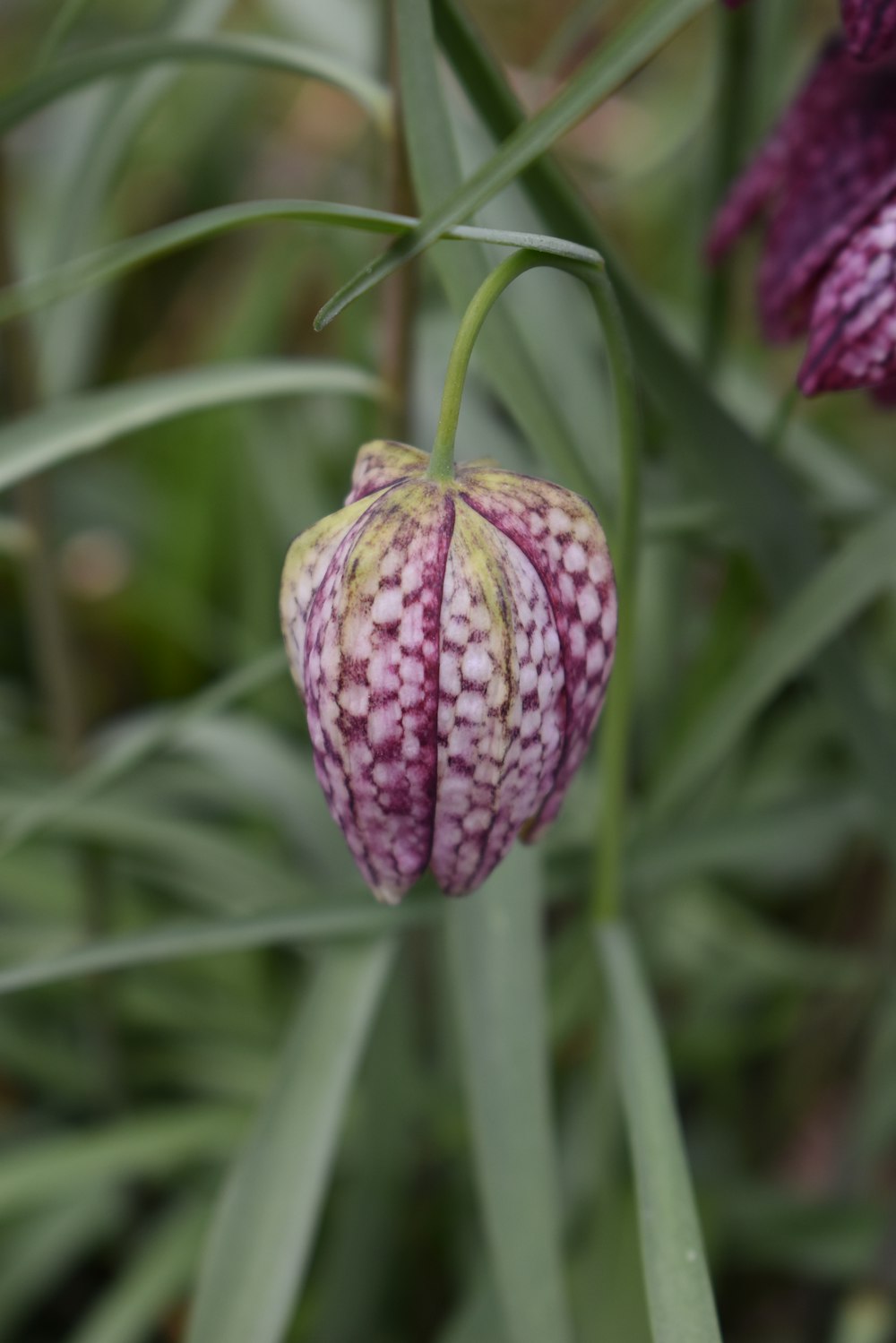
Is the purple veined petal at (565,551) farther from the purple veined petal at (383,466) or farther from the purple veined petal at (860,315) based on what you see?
A: the purple veined petal at (860,315)

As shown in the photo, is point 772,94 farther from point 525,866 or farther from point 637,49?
point 525,866

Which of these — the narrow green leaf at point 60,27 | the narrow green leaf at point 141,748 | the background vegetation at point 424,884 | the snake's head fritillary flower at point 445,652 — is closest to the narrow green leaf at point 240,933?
the background vegetation at point 424,884

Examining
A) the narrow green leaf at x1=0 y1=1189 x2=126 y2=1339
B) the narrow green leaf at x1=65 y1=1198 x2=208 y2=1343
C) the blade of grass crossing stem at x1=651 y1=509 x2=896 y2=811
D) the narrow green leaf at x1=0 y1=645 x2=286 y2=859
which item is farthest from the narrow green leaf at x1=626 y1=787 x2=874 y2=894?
the narrow green leaf at x1=0 y1=1189 x2=126 y2=1339

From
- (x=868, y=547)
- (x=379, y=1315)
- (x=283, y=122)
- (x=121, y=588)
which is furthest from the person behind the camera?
(x=283, y=122)

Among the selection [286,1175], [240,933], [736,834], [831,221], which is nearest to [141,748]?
[240,933]

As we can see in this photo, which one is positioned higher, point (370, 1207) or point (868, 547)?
point (868, 547)

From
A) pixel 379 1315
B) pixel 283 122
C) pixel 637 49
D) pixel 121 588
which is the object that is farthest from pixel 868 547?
pixel 283 122
